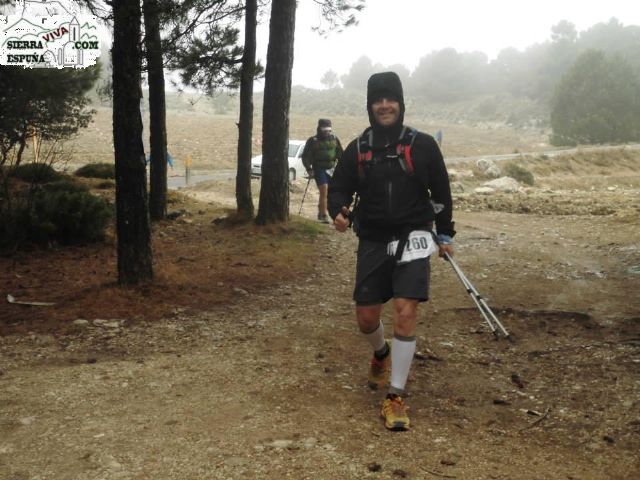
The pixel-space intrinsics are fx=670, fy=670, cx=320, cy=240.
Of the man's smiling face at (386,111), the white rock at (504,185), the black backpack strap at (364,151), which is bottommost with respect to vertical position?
the white rock at (504,185)

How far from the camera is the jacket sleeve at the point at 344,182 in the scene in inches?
182

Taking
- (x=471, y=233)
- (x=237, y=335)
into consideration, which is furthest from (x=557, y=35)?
(x=237, y=335)

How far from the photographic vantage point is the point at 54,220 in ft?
32.4

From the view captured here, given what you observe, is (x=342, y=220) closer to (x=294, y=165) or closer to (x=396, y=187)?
(x=396, y=187)

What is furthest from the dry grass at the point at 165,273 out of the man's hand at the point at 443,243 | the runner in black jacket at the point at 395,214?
the man's hand at the point at 443,243

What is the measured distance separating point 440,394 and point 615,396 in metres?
1.23

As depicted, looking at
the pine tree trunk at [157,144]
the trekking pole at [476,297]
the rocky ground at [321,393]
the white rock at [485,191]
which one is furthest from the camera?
the white rock at [485,191]

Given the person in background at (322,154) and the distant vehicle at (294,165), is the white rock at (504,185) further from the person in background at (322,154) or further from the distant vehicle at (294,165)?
the person in background at (322,154)

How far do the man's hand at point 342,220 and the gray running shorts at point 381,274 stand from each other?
190 mm

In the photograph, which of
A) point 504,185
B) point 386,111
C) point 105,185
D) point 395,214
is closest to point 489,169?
point 504,185

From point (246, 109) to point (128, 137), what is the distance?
18.0ft

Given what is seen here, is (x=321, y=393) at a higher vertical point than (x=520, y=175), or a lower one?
lower

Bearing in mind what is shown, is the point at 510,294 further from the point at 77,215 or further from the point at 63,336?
the point at 77,215

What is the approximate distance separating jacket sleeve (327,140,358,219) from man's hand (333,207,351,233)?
4 centimetres
